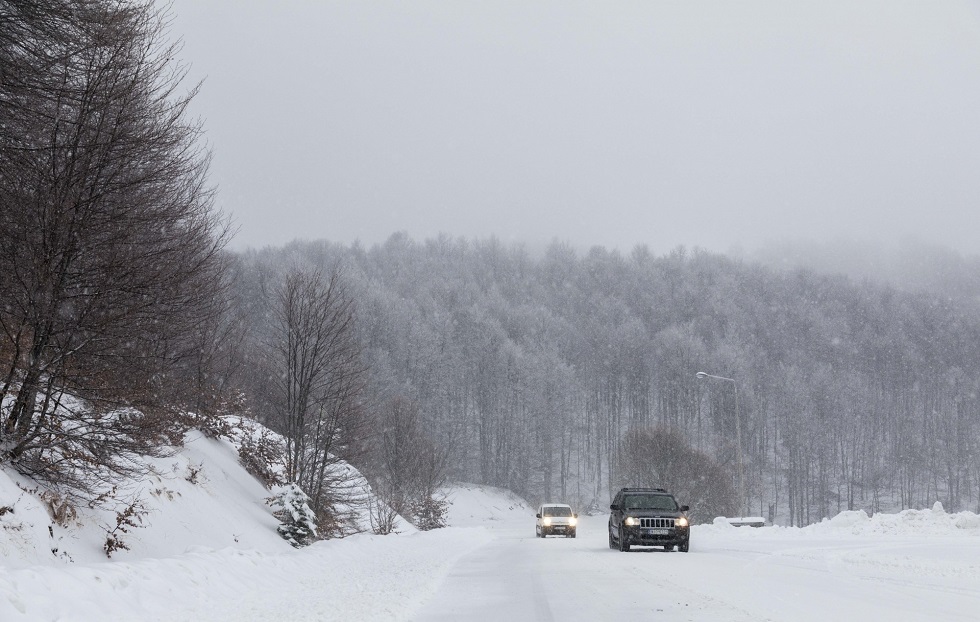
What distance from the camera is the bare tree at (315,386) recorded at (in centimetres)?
2503

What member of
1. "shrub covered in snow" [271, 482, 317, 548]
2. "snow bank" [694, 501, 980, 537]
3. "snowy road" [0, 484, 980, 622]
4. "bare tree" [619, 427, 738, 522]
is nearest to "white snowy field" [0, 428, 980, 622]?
"snowy road" [0, 484, 980, 622]

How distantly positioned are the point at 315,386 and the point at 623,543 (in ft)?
34.8

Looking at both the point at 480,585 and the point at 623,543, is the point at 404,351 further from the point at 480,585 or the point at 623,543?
the point at 480,585

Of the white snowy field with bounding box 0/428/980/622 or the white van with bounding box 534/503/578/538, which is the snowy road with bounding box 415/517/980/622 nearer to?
the white snowy field with bounding box 0/428/980/622

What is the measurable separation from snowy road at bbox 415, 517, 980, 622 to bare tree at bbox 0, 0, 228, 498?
549 centimetres

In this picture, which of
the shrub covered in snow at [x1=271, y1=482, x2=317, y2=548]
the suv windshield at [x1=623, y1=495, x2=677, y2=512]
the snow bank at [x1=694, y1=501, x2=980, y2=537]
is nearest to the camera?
the shrub covered in snow at [x1=271, y1=482, x2=317, y2=548]

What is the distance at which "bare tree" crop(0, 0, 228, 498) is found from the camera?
439 inches

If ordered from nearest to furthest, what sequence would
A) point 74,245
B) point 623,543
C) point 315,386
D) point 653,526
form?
1. point 74,245
2. point 653,526
3. point 623,543
4. point 315,386

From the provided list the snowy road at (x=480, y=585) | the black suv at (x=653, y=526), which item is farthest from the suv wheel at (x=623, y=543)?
the snowy road at (x=480, y=585)

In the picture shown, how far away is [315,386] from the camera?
89.3 feet

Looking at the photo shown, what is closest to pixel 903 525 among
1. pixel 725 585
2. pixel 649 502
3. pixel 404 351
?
pixel 649 502

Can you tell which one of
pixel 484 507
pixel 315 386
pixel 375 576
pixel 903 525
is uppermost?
pixel 315 386

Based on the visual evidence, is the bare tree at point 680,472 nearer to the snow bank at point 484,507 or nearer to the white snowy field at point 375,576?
the snow bank at point 484,507

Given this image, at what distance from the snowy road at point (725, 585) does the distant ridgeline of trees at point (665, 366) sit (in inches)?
2399
